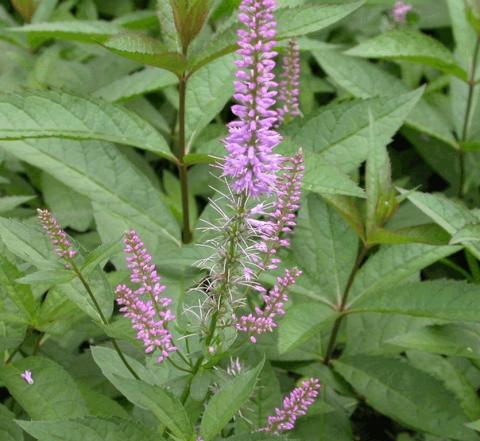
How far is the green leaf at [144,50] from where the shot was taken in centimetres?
221

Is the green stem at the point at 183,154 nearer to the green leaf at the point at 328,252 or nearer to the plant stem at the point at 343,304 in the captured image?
the green leaf at the point at 328,252

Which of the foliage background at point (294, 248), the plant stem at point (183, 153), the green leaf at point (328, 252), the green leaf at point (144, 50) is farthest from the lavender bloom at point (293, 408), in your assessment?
the green leaf at point (144, 50)

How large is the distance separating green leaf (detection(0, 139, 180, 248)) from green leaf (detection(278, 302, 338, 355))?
1.69ft

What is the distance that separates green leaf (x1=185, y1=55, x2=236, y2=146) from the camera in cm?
269

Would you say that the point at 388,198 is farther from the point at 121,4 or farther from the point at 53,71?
the point at 121,4

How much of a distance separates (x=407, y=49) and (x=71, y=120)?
1377mm

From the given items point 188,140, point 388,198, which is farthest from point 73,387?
point 388,198

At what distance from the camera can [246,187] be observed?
1.69 meters

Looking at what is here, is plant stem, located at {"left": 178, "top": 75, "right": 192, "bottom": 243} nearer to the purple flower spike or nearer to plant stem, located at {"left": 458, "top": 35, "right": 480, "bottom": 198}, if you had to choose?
the purple flower spike

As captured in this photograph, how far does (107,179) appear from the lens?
2.68 meters

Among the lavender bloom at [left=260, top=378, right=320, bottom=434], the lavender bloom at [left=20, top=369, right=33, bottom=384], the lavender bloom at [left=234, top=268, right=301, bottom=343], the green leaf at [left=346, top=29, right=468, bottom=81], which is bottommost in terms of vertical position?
the lavender bloom at [left=20, top=369, right=33, bottom=384]

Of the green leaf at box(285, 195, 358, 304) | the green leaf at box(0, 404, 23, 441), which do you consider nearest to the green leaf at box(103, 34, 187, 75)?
the green leaf at box(285, 195, 358, 304)

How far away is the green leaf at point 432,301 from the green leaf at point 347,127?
19.0 inches

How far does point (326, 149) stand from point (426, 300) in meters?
0.65
